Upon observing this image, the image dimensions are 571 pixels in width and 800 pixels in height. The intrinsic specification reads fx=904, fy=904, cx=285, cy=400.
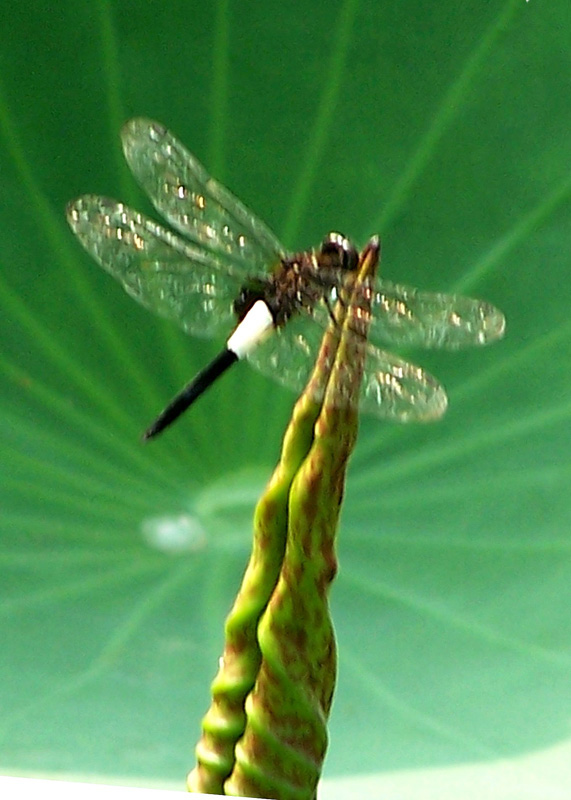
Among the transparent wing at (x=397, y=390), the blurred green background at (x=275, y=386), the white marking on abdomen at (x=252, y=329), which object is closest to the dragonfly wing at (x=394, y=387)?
the transparent wing at (x=397, y=390)

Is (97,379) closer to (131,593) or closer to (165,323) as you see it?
(165,323)

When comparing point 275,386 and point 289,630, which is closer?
point 289,630

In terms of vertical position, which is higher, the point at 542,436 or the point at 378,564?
the point at 542,436

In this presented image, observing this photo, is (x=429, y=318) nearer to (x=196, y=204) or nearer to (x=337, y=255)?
(x=337, y=255)

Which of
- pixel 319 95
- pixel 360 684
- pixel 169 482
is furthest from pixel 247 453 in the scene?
pixel 319 95

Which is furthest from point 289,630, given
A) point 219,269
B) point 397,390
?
point 219,269

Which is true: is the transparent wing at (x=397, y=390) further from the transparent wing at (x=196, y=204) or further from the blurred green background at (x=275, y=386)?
the blurred green background at (x=275, y=386)

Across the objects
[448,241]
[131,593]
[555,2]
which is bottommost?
[131,593]
